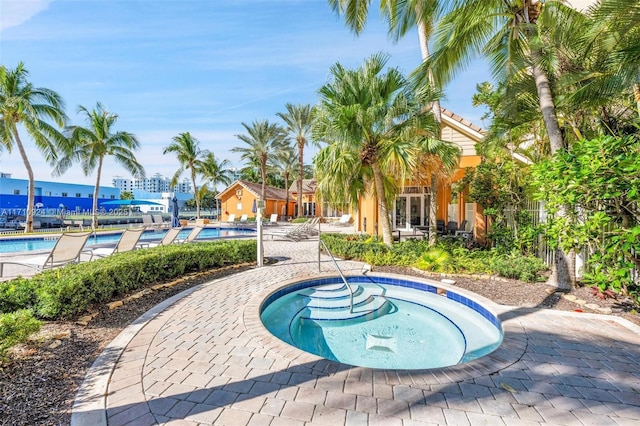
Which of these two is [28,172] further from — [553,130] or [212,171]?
[553,130]

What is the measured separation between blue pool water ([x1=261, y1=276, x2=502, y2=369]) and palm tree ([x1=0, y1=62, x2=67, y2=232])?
21.1 m

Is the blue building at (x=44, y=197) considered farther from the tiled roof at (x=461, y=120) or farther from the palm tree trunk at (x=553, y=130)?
the palm tree trunk at (x=553, y=130)

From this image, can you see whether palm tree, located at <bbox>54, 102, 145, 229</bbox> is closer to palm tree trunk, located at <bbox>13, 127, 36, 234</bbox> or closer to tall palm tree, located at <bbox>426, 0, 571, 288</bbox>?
palm tree trunk, located at <bbox>13, 127, 36, 234</bbox>

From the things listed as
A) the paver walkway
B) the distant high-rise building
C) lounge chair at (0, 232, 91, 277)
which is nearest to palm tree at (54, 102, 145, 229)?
lounge chair at (0, 232, 91, 277)

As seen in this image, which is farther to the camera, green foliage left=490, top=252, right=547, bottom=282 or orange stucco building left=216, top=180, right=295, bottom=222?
orange stucco building left=216, top=180, right=295, bottom=222

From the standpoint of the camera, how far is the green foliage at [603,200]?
14.8 feet

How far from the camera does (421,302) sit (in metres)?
7.18

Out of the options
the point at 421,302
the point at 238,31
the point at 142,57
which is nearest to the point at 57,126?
the point at 142,57

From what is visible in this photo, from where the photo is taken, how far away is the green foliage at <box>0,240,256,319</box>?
4508 millimetres

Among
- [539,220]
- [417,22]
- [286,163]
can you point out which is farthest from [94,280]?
[286,163]

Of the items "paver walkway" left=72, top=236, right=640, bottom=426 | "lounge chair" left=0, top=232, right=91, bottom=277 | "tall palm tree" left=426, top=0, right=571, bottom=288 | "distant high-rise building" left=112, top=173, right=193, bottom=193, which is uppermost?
"distant high-rise building" left=112, top=173, right=193, bottom=193

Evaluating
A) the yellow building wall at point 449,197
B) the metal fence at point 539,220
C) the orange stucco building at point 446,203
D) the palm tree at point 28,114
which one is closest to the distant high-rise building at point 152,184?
the palm tree at point 28,114

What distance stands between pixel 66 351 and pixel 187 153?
3075 centimetres

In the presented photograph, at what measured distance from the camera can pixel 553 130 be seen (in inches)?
259
